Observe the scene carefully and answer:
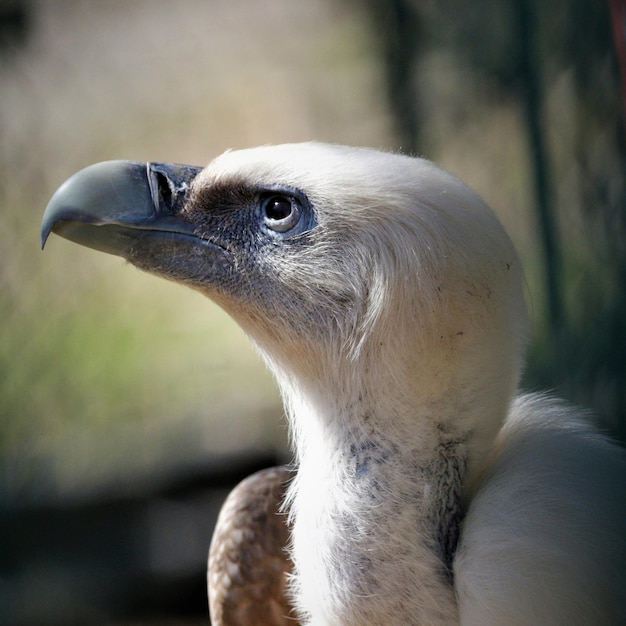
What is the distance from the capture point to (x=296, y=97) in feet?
15.7

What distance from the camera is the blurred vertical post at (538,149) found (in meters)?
2.17

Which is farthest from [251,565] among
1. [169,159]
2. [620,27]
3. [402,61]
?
[169,159]

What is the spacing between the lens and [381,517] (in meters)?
1.40

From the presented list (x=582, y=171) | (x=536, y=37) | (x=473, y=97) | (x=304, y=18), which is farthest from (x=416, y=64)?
(x=582, y=171)

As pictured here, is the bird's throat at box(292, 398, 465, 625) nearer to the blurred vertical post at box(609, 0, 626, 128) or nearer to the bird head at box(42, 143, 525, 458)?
the bird head at box(42, 143, 525, 458)

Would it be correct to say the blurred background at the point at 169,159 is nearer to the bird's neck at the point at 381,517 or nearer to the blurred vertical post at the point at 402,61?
the blurred vertical post at the point at 402,61

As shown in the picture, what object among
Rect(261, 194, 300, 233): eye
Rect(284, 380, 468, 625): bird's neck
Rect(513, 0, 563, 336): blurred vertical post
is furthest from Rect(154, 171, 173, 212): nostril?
Rect(513, 0, 563, 336): blurred vertical post

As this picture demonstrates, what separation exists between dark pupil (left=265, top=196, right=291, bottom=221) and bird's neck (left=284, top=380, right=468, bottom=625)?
35 centimetres

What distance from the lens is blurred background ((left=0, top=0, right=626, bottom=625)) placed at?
3342 mm

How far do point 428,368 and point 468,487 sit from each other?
222 millimetres

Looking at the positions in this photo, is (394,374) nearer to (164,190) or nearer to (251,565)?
(164,190)

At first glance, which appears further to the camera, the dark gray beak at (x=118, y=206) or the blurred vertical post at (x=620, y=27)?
the dark gray beak at (x=118, y=206)

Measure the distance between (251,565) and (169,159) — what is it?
3.06m

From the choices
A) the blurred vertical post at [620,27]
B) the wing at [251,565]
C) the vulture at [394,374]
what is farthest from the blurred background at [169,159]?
the blurred vertical post at [620,27]
